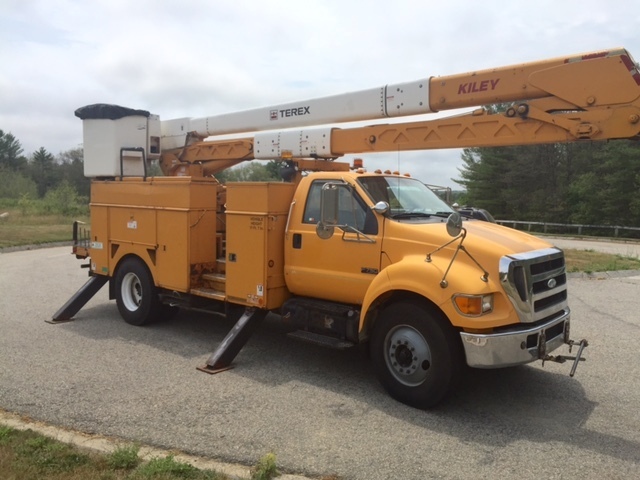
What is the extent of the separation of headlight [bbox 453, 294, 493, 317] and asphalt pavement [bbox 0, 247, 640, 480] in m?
1.02

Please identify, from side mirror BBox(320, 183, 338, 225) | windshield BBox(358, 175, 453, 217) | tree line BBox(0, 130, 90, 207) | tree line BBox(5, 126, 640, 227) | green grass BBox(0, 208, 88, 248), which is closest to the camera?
side mirror BBox(320, 183, 338, 225)

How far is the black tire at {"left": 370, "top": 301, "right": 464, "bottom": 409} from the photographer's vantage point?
512 centimetres

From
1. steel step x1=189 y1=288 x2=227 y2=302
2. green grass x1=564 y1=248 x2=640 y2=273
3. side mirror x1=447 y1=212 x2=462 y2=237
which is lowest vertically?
green grass x1=564 y1=248 x2=640 y2=273

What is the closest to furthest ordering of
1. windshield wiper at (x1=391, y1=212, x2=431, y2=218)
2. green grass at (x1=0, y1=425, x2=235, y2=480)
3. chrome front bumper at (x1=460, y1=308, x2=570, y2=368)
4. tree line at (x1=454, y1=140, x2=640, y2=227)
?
green grass at (x1=0, y1=425, x2=235, y2=480), chrome front bumper at (x1=460, y1=308, x2=570, y2=368), windshield wiper at (x1=391, y1=212, x2=431, y2=218), tree line at (x1=454, y1=140, x2=640, y2=227)

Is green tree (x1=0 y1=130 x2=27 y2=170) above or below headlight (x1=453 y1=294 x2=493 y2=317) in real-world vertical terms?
above

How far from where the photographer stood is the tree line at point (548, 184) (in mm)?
37000

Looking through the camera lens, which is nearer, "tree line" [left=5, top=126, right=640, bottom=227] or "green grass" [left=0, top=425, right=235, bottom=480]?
"green grass" [left=0, top=425, right=235, bottom=480]

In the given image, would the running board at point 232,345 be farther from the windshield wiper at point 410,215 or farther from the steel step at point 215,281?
the windshield wiper at point 410,215

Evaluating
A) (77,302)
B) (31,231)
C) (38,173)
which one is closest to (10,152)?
(38,173)

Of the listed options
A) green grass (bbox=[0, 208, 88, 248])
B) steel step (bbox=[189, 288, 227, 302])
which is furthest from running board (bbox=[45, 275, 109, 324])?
green grass (bbox=[0, 208, 88, 248])

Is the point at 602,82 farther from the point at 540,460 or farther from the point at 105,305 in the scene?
the point at 105,305

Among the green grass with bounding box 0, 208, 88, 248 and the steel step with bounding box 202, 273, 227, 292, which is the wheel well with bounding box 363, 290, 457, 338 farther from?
the green grass with bounding box 0, 208, 88, 248

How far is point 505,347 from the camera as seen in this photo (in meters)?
4.89

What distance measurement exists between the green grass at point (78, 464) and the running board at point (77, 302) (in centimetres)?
477
